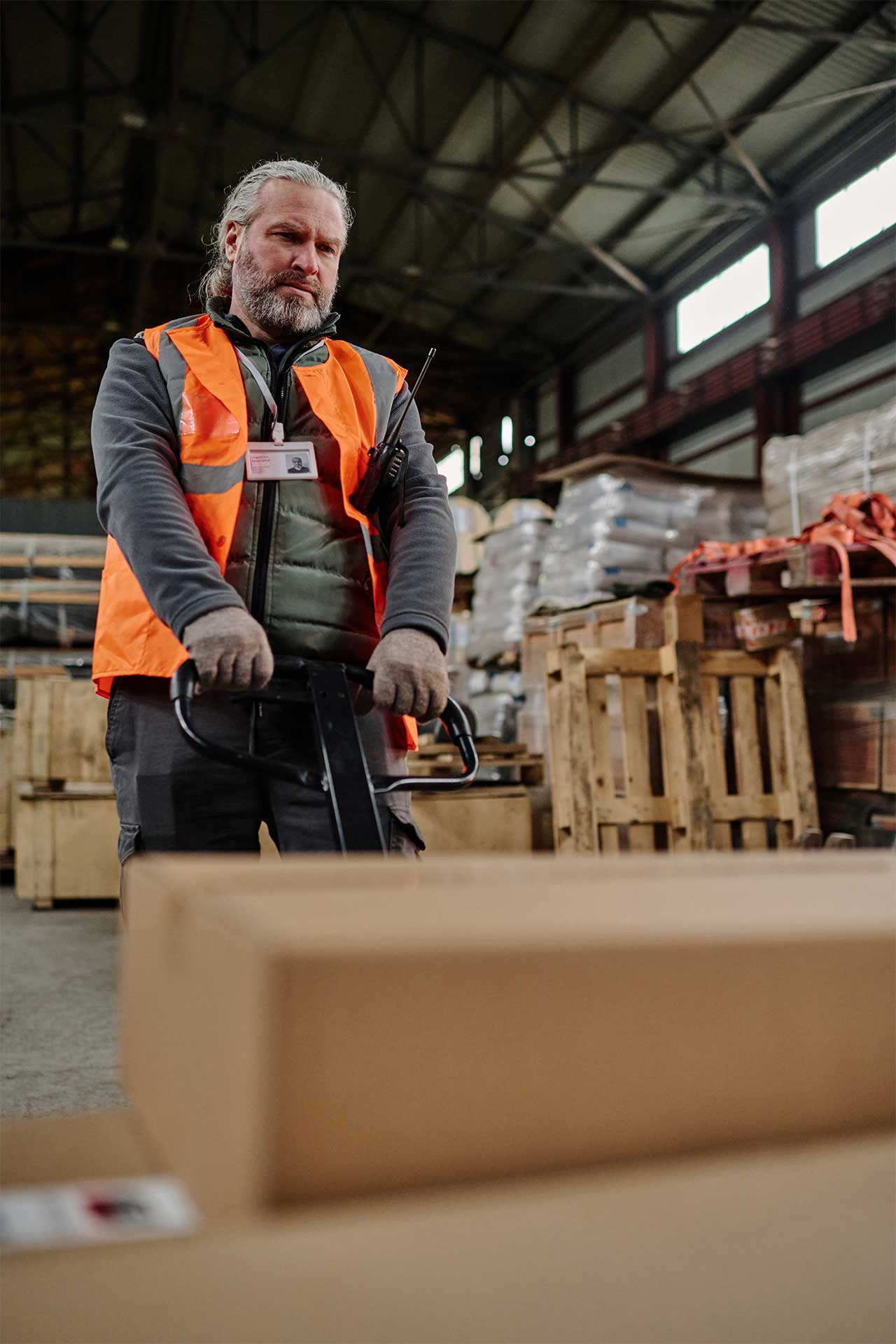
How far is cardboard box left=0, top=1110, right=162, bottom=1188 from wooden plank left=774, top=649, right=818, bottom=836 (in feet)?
15.3

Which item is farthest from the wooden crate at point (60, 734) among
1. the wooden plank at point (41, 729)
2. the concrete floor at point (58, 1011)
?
the concrete floor at point (58, 1011)

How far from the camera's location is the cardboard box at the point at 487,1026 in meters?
0.69

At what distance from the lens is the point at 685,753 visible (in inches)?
206

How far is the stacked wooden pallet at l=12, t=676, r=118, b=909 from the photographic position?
6660mm

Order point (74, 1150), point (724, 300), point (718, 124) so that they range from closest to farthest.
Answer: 1. point (74, 1150)
2. point (718, 124)
3. point (724, 300)

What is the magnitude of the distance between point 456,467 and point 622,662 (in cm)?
1773

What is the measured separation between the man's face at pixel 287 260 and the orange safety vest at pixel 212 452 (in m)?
0.09

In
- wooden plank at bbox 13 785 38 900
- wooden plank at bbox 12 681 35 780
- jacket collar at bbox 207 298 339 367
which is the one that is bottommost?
wooden plank at bbox 13 785 38 900

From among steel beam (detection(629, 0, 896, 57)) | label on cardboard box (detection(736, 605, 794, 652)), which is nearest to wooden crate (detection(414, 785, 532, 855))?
label on cardboard box (detection(736, 605, 794, 652))

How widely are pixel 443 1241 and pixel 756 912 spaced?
0.30 metres

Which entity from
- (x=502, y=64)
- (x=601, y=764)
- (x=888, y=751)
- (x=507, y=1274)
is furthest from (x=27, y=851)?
(x=502, y=64)

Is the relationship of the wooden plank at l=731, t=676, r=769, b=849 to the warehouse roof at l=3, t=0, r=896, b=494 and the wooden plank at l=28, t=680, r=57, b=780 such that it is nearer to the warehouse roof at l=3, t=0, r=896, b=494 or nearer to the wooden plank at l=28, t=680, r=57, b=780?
the wooden plank at l=28, t=680, r=57, b=780

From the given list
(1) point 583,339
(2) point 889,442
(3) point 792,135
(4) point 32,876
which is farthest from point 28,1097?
(1) point 583,339

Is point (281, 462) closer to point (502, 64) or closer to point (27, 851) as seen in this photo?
point (27, 851)
